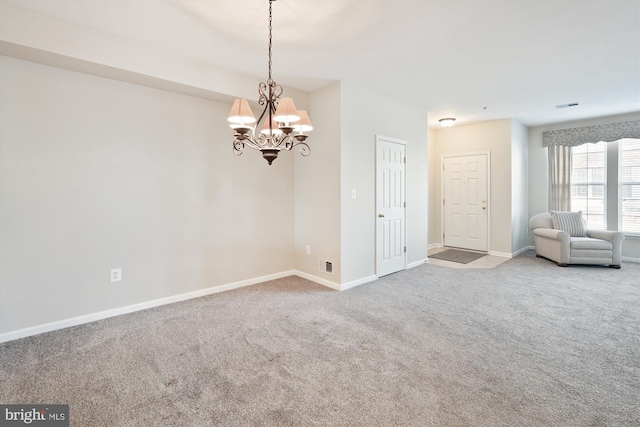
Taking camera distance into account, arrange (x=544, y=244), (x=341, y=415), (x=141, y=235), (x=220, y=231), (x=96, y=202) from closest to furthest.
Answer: (x=341, y=415) < (x=96, y=202) < (x=141, y=235) < (x=220, y=231) < (x=544, y=244)

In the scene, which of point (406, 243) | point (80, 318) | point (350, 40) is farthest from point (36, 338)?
point (406, 243)

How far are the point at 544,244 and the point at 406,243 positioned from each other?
2.76 meters

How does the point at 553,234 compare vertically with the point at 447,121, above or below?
below

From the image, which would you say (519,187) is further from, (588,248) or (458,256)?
(458,256)

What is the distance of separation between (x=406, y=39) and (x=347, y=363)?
9.58 feet

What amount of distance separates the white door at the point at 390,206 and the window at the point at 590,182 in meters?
4.01

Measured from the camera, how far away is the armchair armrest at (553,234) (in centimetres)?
491

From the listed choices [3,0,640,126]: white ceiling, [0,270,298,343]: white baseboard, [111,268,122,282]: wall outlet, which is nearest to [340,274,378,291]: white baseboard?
[0,270,298,343]: white baseboard

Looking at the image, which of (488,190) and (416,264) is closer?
(416,264)

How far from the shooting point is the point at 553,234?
5.10 m

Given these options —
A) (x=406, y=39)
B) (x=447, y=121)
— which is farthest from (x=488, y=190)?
(x=406, y=39)

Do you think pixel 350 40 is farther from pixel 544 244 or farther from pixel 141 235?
pixel 544 244

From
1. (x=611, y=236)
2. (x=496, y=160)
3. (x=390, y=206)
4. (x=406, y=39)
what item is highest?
(x=406, y=39)

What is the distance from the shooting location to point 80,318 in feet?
9.41
